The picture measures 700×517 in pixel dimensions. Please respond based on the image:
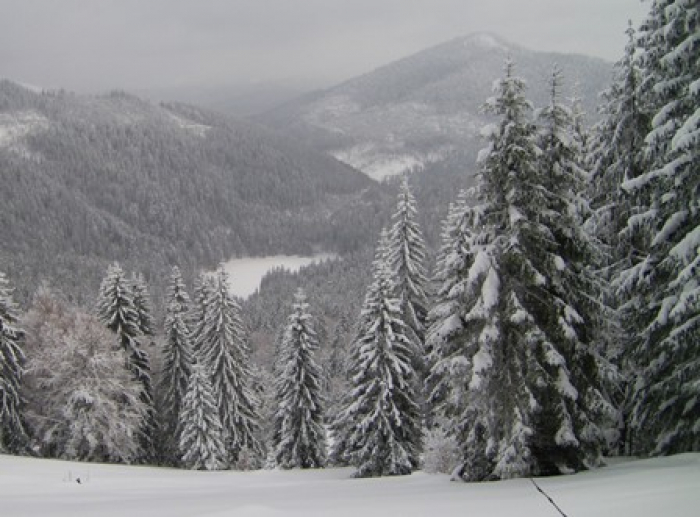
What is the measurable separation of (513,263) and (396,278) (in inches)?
648

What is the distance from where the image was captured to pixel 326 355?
99.2 meters

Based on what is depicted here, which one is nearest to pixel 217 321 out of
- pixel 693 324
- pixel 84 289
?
pixel 693 324

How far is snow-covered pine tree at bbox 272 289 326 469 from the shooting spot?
113 feet

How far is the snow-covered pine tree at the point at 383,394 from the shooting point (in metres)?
28.2

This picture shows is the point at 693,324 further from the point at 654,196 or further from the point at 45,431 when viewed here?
the point at 45,431

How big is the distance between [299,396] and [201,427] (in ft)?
23.2

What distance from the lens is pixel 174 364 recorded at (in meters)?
40.7

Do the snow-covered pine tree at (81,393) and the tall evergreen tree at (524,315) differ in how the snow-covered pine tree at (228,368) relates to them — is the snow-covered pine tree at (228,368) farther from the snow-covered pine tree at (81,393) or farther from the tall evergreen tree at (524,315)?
the tall evergreen tree at (524,315)

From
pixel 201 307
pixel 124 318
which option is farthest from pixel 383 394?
pixel 201 307

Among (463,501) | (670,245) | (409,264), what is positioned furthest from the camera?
(409,264)

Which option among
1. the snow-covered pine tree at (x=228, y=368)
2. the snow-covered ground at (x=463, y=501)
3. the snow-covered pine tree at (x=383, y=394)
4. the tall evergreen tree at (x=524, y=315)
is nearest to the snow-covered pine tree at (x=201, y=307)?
the snow-covered pine tree at (x=228, y=368)

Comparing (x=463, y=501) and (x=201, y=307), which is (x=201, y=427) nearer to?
(x=201, y=307)

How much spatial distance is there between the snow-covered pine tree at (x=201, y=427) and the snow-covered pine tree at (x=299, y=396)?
4.56 m

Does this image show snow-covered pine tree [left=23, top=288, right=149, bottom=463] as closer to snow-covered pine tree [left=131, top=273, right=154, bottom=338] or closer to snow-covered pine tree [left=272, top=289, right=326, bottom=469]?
snow-covered pine tree [left=131, top=273, right=154, bottom=338]
